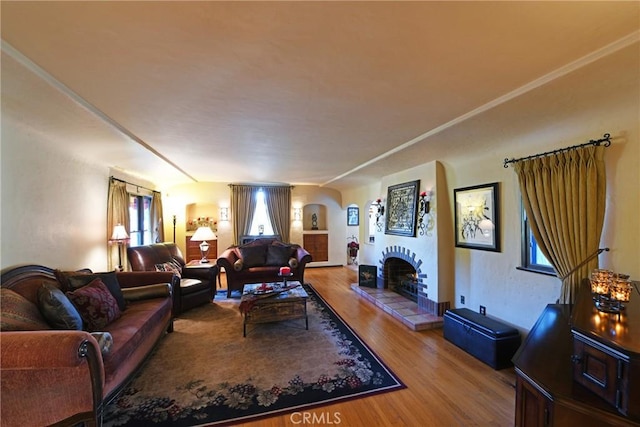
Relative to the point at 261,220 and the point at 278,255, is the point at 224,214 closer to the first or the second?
the point at 261,220

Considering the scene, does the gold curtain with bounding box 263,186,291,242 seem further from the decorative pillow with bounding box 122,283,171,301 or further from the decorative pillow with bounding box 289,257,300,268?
the decorative pillow with bounding box 122,283,171,301

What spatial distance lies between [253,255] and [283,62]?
457cm

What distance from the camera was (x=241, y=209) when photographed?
23.9 ft

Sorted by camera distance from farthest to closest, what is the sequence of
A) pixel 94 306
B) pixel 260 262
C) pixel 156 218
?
1. pixel 156 218
2. pixel 260 262
3. pixel 94 306

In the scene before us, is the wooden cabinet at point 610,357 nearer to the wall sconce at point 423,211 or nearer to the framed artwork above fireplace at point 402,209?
the wall sconce at point 423,211

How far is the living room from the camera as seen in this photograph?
168 cm

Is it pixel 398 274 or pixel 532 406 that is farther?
pixel 398 274

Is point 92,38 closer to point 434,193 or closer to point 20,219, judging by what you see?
point 20,219

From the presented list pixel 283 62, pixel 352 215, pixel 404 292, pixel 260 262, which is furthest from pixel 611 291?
pixel 352 215

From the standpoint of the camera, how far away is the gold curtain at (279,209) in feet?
24.6

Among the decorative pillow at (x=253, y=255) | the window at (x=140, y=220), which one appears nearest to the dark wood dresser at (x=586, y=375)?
the decorative pillow at (x=253, y=255)

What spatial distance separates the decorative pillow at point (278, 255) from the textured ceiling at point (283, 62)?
10.6ft

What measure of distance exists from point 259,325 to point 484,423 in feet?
8.94

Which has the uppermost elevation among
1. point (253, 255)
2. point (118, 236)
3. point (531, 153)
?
point (531, 153)
